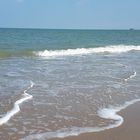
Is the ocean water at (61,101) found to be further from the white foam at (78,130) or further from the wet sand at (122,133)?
the wet sand at (122,133)

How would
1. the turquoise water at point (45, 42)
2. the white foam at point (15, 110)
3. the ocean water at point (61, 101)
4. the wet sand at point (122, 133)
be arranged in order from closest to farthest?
the wet sand at point (122, 133), the ocean water at point (61, 101), the white foam at point (15, 110), the turquoise water at point (45, 42)

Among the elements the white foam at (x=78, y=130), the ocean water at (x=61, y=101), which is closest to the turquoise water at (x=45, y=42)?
the ocean water at (x=61, y=101)

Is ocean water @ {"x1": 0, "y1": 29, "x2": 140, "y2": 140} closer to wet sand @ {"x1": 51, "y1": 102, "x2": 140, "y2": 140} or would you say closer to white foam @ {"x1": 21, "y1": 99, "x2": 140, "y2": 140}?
white foam @ {"x1": 21, "y1": 99, "x2": 140, "y2": 140}

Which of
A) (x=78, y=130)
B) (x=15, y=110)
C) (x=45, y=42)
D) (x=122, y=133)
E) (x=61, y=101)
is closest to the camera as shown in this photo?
(x=122, y=133)

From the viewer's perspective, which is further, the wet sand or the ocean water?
the ocean water

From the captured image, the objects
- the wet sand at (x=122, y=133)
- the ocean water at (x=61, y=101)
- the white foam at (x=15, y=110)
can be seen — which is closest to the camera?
the wet sand at (x=122, y=133)

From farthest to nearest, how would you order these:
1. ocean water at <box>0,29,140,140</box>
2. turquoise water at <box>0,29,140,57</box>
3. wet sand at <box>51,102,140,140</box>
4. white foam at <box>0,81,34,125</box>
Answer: turquoise water at <box>0,29,140,57</box>, white foam at <box>0,81,34,125</box>, ocean water at <box>0,29,140,140</box>, wet sand at <box>51,102,140,140</box>

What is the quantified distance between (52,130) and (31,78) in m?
5.78

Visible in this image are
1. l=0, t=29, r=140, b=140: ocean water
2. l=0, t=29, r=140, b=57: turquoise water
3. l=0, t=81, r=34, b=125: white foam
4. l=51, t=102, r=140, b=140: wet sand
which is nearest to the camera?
l=51, t=102, r=140, b=140: wet sand

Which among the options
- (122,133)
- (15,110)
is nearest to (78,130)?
(122,133)

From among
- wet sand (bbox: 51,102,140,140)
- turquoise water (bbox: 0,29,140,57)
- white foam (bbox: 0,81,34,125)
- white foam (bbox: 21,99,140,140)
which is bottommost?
wet sand (bbox: 51,102,140,140)

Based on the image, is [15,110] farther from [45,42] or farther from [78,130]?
[45,42]

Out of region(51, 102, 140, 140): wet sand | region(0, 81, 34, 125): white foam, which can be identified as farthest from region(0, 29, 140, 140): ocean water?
region(51, 102, 140, 140): wet sand

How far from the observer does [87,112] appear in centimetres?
764
